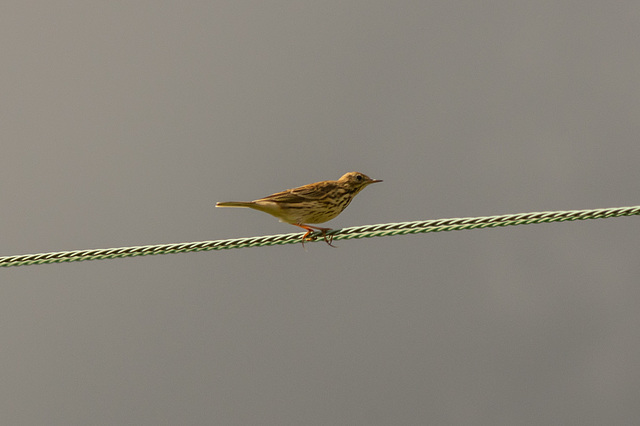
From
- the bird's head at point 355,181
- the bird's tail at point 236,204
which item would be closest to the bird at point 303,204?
the bird's tail at point 236,204

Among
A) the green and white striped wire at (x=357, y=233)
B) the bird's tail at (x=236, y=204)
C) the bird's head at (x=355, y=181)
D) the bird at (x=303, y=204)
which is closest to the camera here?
the green and white striped wire at (x=357, y=233)

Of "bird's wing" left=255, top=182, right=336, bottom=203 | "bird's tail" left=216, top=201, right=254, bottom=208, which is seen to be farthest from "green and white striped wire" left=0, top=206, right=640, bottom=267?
"bird's wing" left=255, top=182, right=336, bottom=203

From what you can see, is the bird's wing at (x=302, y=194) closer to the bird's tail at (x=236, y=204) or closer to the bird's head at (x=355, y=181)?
the bird's tail at (x=236, y=204)

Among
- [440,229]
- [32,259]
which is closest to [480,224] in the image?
[440,229]

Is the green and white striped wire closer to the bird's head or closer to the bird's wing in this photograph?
the bird's wing

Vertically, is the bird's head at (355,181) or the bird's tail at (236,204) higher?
the bird's head at (355,181)

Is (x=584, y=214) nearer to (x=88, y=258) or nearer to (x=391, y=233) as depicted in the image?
(x=391, y=233)

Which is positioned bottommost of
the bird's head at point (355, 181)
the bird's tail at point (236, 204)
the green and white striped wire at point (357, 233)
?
the green and white striped wire at point (357, 233)
